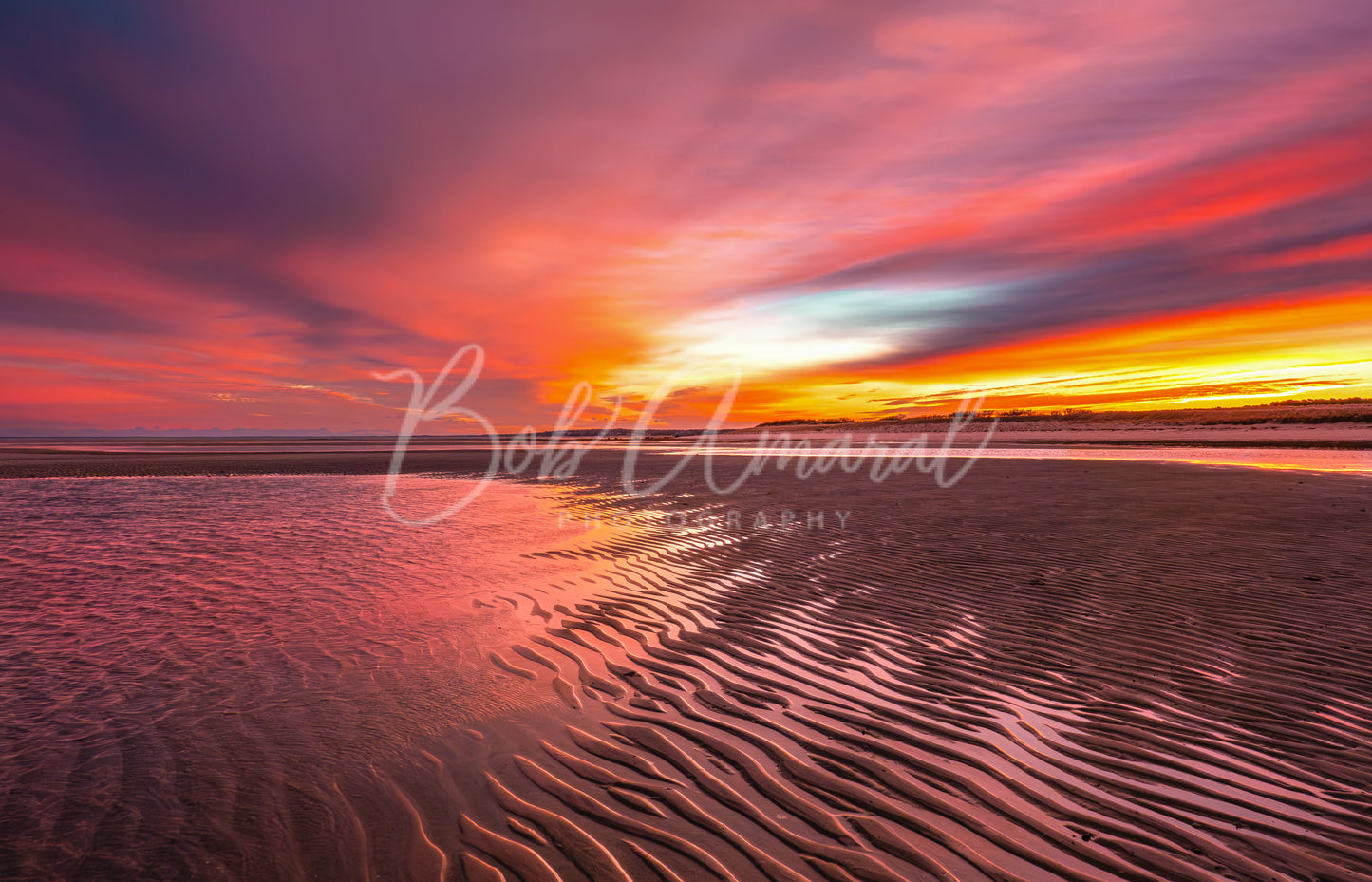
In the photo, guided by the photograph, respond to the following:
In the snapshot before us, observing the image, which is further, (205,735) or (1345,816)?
(205,735)

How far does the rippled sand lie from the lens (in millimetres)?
3107

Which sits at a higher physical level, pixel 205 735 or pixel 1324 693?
pixel 1324 693

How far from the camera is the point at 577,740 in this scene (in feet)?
13.9

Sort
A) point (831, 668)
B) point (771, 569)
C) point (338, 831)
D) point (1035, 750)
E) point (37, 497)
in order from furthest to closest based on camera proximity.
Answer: point (37, 497)
point (771, 569)
point (831, 668)
point (1035, 750)
point (338, 831)

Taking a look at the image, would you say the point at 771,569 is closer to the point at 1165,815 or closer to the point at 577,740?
the point at 577,740

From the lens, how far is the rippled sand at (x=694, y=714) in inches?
122

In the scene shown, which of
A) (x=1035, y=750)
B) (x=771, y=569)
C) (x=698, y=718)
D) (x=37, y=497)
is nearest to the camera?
(x=1035, y=750)

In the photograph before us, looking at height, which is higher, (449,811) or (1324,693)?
(1324,693)

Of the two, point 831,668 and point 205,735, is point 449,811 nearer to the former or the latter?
point 205,735

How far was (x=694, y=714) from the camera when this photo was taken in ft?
15.2

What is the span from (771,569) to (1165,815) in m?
6.17

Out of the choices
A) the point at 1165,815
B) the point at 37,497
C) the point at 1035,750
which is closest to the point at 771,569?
the point at 1035,750

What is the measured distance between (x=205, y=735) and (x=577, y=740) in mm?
2734

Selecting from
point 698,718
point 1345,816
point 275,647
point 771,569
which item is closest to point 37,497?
point 275,647
